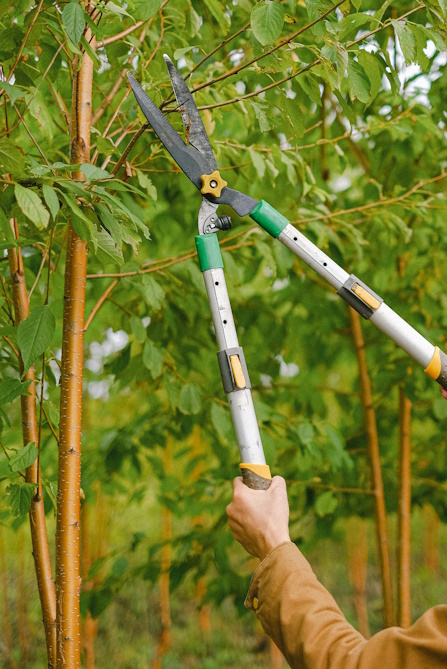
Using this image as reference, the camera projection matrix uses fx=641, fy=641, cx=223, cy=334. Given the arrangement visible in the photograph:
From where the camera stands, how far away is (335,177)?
13.5 feet

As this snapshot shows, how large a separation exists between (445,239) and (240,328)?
107cm

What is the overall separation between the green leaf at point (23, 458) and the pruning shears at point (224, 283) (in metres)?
0.51

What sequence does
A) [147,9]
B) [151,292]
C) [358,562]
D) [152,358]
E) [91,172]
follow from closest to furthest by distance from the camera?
[91,172], [147,9], [151,292], [152,358], [358,562]

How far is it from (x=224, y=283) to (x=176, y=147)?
324 mm

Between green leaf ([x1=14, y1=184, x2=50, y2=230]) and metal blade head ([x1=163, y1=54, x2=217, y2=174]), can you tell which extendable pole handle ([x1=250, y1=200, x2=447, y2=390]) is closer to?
metal blade head ([x1=163, y1=54, x2=217, y2=174])

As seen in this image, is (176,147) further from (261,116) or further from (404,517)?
(404,517)

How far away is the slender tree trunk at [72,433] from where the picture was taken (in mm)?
1540

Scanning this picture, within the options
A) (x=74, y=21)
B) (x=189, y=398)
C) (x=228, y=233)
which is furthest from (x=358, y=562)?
(x=74, y=21)

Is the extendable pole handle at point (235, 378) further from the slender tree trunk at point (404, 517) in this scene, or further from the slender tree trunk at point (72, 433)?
the slender tree trunk at point (404, 517)

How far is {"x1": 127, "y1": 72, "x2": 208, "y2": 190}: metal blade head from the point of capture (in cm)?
139

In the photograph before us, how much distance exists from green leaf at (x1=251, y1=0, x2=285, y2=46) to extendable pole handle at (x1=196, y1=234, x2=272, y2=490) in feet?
1.36

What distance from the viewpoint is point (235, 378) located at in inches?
50.6

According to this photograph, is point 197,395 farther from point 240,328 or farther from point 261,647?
point 261,647

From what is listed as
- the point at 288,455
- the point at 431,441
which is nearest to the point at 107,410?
the point at 288,455
